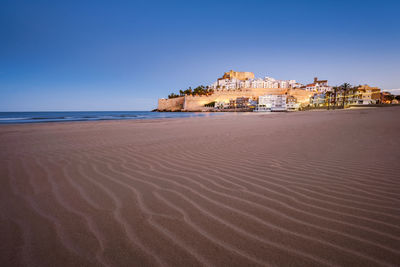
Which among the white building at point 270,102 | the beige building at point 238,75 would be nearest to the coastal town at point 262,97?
the white building at point 270,102

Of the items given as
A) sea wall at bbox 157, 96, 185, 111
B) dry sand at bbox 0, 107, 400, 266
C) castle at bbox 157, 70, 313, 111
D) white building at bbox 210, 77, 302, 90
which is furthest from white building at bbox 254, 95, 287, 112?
dry sand at bbox 0, 107, 400, 266

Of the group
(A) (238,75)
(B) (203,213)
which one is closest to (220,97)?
(A) (238,75)

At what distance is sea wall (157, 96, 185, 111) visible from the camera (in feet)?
343

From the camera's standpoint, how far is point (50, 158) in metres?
4.25

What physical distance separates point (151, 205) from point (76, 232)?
734mm

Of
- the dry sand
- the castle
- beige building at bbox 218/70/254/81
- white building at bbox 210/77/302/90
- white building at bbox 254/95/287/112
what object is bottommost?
the dry sand

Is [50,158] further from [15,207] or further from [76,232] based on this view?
[76,232]

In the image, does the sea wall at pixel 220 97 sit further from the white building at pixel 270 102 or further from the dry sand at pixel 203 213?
the dry sand at pixel 203 213

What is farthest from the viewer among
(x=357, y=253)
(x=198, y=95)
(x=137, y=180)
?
(x=198, y=95)

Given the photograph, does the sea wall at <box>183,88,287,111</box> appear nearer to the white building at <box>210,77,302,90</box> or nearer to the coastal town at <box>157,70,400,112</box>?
the coastal town at <box>157,70,400,112</box>

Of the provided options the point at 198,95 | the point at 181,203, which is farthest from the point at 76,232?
the point at 198,95

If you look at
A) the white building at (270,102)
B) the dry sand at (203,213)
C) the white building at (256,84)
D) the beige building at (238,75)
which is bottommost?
the dry sand at (203,213)

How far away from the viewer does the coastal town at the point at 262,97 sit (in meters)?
63.6

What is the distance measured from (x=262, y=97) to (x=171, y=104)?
5315cm
